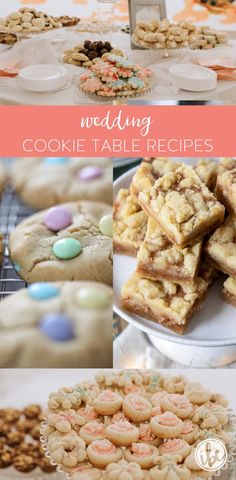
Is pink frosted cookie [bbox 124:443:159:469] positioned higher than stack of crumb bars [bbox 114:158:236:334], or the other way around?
stack of crumb bars [bbox 114:158:236:334]

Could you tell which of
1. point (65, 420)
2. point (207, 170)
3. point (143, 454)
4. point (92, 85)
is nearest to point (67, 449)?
point (65, 420)

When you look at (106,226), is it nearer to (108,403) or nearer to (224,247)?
(224,247)

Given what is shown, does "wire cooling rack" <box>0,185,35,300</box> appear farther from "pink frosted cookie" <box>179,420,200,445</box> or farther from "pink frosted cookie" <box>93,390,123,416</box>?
"pink frosted cookie" <box>179,420,200,445</box>

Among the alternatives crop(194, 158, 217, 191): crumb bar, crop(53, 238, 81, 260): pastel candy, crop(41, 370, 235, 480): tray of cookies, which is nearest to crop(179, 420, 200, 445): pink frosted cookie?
crop(41, 370, 235, 480): tray of cookies

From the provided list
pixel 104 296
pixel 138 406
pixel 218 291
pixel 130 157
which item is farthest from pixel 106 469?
pixel 130 157

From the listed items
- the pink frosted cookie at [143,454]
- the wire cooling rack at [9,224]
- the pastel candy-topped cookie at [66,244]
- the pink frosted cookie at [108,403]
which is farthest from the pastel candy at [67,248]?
the pink frosted cookie at [143,454]

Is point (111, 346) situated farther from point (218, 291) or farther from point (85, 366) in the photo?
point (218, 291)
